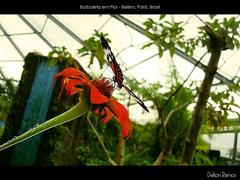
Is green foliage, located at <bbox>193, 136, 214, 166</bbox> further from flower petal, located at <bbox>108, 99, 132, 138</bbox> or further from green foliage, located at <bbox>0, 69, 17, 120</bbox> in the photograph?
flower petal, located at <bbox>108, 99, 132, 138</bbox>

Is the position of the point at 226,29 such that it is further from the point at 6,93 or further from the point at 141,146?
the point at 141,146

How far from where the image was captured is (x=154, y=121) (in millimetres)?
1944

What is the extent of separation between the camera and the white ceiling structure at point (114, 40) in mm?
1741

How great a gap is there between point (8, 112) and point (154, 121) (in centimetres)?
100

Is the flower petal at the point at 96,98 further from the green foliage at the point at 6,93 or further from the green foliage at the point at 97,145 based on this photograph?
the green foliage at the point at 6,93

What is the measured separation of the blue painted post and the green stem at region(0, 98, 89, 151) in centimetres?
75

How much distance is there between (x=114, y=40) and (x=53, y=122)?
61.1 inches

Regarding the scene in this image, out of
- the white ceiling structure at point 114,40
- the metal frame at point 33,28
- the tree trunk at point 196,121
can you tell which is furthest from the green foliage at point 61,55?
the metal frame at point 33,28

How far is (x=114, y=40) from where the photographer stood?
1.90 m

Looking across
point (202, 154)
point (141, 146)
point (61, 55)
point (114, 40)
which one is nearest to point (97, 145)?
point (61, 55)

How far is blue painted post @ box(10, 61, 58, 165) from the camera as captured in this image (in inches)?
45.3


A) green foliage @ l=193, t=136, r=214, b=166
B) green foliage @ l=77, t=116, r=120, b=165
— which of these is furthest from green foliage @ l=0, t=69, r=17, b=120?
green foliage @ l=193, t=136, r=214, b=166
